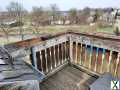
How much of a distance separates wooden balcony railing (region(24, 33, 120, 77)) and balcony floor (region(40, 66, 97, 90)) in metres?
0.18

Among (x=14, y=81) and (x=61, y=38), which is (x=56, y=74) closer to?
(x=61, y=38)

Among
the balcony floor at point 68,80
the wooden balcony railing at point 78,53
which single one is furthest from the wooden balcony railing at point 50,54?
the balcony floor at point 68,80

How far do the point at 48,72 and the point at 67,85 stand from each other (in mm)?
548

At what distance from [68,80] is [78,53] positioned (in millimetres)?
758

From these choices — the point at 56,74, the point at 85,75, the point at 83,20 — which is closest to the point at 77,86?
the point at 85,75

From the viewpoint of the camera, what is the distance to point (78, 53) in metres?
2.96

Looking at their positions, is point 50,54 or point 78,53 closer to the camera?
point 50,54

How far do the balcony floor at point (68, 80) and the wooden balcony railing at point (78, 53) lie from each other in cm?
18

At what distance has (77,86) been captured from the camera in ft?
8.00

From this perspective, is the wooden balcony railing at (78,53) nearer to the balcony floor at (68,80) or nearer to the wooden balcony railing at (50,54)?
the wooden balcony railing at (50,54)

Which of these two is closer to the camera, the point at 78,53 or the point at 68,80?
the point at 68,80

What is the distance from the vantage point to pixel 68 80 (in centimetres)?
263

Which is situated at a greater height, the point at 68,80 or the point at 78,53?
the point at 78,53

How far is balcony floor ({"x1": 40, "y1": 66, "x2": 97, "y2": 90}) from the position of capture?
243 centimetres
